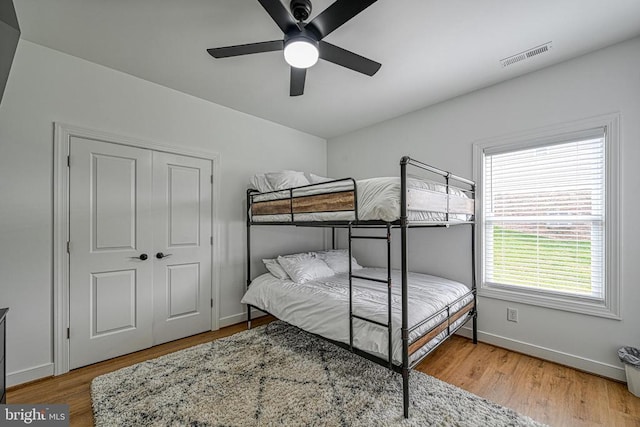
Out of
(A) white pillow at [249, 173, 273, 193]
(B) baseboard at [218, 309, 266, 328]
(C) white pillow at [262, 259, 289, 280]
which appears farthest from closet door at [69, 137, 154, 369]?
(C) white pillow at [262, 259, 289, 280]

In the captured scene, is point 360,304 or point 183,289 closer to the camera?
point 360,304

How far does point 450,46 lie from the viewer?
2.14 m

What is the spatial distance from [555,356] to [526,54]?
2.62 m

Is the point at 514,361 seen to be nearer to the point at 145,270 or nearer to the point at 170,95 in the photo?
the point at 145,270

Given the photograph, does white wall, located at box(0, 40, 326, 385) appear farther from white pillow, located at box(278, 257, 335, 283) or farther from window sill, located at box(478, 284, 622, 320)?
window sill, located at box(478, 284, 622, 320)

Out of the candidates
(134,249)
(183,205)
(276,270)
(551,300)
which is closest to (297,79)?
(183,205)

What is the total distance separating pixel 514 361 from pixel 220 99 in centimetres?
399

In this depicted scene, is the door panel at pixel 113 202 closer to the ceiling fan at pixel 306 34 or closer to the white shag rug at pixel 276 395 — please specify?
the white shag rug at pixel 276 395

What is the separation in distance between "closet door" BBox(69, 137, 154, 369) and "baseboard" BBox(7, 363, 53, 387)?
0.15 m

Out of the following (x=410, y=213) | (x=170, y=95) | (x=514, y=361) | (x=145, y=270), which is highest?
(x=170, y=95)

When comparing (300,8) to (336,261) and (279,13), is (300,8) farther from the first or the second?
(336,261)

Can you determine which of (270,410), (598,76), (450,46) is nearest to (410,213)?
(450,46)

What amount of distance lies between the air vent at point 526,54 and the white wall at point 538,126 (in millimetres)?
337

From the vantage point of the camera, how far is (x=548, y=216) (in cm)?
249
